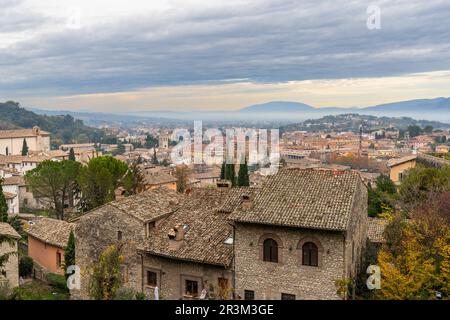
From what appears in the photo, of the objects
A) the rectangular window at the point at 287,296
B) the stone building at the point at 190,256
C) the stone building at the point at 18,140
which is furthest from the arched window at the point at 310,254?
the stone building at the point at 18,140

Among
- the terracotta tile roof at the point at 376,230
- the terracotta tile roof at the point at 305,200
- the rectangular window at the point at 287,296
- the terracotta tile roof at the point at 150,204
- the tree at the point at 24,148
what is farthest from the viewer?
the tree at the point at 24,148

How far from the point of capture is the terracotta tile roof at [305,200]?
53.1 ft

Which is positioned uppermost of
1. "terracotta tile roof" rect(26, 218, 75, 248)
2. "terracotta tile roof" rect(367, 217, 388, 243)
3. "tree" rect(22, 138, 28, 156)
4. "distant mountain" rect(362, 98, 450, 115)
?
"distant mountain" rect(362, 98, 450, 115)

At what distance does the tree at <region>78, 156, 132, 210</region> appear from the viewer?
35.9 meters

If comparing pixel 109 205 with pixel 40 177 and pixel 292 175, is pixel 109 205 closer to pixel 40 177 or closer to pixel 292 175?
pixel 292 175

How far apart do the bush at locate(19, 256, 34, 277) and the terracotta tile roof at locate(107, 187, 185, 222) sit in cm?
1090

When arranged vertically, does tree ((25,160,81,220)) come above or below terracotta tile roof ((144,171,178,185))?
above

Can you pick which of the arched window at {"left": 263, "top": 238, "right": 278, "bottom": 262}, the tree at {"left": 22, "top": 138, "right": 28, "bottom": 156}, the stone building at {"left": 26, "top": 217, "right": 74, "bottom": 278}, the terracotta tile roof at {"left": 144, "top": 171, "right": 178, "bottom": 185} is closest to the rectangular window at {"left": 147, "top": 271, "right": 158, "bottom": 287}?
the arched window at {"left": 263, "top": 238, "right": 278, "bottom": 262}

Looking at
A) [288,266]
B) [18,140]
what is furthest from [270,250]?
[18,140]

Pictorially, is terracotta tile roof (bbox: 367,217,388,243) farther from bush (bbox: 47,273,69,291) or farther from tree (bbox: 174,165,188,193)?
tree (bbox: 174,165,188,193)

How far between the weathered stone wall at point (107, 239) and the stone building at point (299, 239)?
17.6ft

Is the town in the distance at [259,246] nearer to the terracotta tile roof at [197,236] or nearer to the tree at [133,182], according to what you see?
the terracotta tile roof at [197,236]

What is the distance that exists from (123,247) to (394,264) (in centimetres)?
1160
